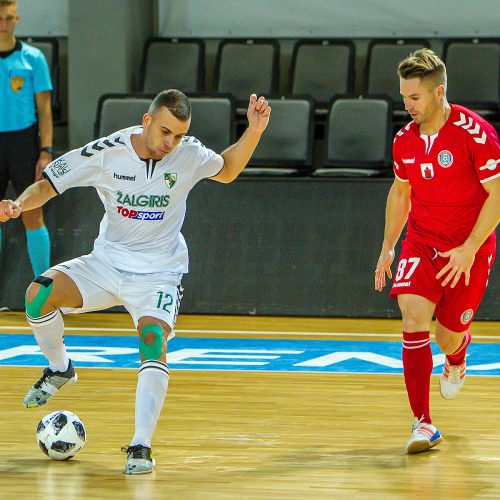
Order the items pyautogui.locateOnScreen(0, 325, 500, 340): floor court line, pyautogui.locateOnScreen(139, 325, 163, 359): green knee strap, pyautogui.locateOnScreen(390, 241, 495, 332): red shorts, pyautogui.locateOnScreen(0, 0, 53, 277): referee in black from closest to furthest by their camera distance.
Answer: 1. pyautogui.locateOnScreen(139, 325, 163, 359): green knee strap
2. pyautogui.locateOnScreen(390, 241, 495, 332): red shorts
3. pyautogui.locateOnScreen(0, 325, 500, 340): floor court line
4. pyautogui.locateOnScreen(0, 0, 53, 277): referee in black

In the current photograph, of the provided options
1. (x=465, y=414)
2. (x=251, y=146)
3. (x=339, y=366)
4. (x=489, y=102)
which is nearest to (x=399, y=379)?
(x=339, y=366)

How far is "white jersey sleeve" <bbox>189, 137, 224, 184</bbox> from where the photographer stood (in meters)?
4.97

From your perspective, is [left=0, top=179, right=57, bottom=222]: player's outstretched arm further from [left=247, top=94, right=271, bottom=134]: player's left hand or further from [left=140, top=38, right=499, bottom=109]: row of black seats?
[left=140, top=38, right=499, bottom=109]: row of black seats

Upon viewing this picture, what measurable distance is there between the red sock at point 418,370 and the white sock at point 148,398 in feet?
3.59

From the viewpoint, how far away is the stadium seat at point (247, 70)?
11.0 m

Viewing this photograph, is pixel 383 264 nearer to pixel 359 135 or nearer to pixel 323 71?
pixel 359 135

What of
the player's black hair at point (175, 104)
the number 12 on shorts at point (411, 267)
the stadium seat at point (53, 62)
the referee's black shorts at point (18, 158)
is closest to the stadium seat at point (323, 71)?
the stadium seat at point (53, 62)

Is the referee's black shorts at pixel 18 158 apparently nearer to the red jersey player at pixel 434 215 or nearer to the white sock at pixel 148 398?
the red jersey player at pixel 434 215

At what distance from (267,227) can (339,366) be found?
2268 millimetres

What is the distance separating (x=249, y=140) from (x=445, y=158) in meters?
0.87

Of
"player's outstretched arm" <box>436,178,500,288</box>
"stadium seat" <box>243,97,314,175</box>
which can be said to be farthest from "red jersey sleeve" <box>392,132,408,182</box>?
"stadium seat" <box>243,97,314,175</box>

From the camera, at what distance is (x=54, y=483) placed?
13.6ft

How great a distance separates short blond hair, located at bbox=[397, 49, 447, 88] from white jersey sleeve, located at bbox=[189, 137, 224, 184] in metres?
0.89

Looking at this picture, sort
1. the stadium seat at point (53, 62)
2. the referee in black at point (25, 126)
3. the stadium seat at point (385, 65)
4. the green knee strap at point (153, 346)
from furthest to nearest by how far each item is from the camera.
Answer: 1. the stadium seat at point (53, 62)
2. the stadium seat at point (385, 65)
3. the referee in black at point (25, 126)
4. the green knee strap at point (153, 346)
